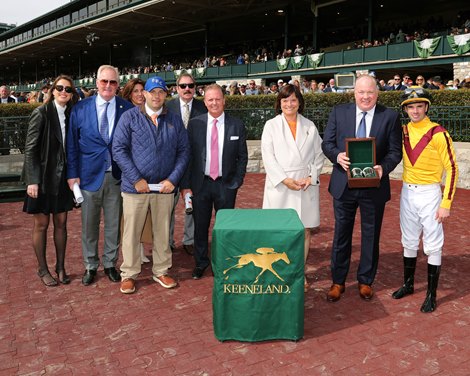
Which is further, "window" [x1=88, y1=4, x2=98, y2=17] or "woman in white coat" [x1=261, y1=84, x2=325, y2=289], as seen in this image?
"window" [x1=88, y1=4, x2=98, y2=17]

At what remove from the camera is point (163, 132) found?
4734 mm

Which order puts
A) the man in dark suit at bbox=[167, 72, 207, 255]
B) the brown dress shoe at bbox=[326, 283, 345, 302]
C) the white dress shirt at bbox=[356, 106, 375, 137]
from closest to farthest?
the white dress shirt at bbox=[356, 106, 375, 137] → the brown dress shoe at bbox=[326, 283, 345, 302] → the man in dark suit at bbox=[167, 72, 207, 255]

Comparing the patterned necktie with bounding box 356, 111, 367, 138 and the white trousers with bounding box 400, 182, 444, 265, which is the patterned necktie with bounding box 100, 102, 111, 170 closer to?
the patterned necktie with bounding box 356, 111, 367, 138

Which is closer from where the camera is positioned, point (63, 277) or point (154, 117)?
point (154, 117)

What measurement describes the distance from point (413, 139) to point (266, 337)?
2.34 metres

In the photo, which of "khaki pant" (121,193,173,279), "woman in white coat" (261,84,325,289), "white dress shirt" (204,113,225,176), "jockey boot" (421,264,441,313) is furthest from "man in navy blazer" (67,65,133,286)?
"jockey boot" (421,264,441,313)

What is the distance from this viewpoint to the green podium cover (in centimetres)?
369

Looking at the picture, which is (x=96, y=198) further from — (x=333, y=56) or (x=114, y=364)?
(x=333, y=56)

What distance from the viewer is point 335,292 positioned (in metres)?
4.65

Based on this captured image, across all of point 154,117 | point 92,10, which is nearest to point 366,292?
point 154,117

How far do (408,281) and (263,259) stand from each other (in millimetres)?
1920

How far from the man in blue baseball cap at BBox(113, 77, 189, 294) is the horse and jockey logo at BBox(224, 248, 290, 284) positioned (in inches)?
54.6

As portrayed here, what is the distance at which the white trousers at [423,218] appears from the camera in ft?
14.4

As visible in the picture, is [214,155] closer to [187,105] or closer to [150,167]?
[150,167]
